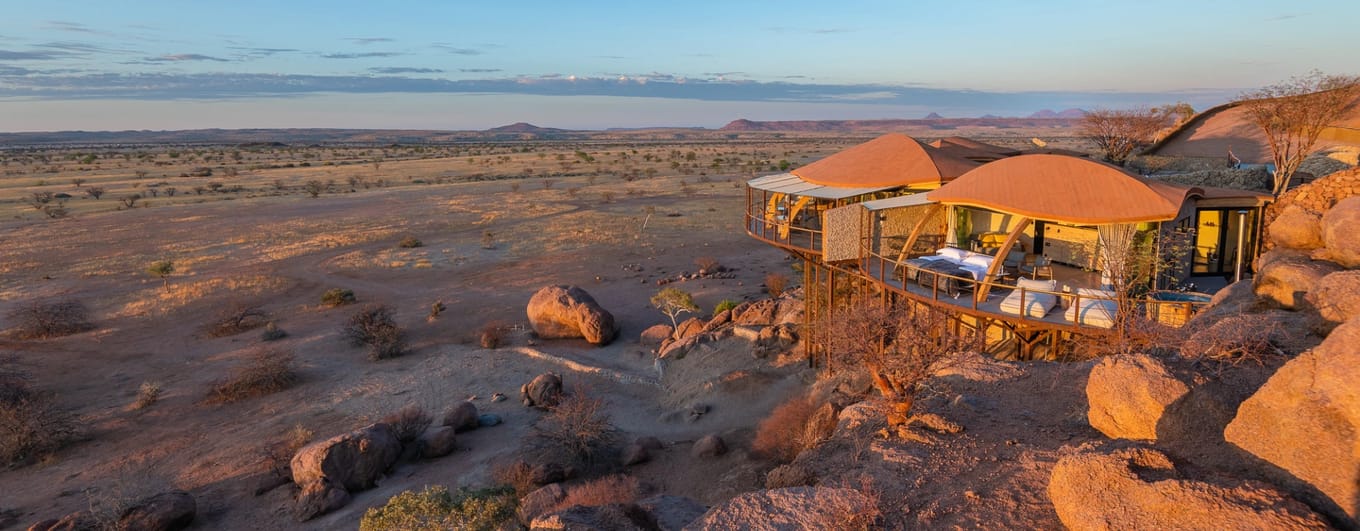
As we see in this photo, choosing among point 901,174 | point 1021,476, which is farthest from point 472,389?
point 1021,476

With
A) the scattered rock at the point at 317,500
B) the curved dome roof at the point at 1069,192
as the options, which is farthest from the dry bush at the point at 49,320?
the curved dome roof at the point at 1069,192

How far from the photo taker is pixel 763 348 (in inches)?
693

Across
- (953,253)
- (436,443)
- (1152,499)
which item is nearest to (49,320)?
(436,443)

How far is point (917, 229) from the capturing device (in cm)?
1385

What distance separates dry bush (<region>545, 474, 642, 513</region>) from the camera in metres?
10.3

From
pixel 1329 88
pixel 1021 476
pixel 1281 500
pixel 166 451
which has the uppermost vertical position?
pixel 1329 88

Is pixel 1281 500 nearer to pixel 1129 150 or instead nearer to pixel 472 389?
pixel 472 389

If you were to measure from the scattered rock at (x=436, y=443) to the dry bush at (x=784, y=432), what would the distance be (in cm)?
580

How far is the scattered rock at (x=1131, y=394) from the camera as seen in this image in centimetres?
710

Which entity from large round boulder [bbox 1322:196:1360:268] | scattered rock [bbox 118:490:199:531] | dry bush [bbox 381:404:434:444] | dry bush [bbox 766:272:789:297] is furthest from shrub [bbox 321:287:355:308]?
large round boulder [bbox 1322:196:1360:268]

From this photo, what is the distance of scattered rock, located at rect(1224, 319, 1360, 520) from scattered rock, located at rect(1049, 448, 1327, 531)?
337 millimetres

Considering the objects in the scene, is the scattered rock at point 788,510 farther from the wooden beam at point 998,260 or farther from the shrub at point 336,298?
the shrub at point 336,298

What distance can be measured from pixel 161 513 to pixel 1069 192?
15.1m

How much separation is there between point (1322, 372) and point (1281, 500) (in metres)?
1.11
